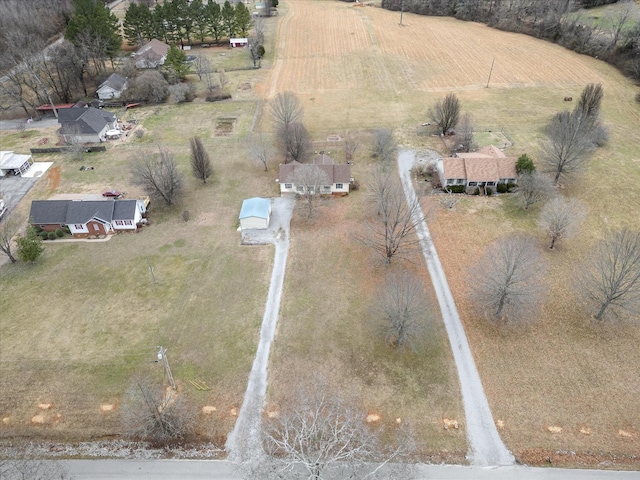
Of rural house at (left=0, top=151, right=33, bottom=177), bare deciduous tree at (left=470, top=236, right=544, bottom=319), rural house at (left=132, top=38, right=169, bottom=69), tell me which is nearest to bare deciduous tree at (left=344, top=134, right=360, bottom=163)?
bare deciduous tree at (left=470, top=236, right=544, bottom=319)

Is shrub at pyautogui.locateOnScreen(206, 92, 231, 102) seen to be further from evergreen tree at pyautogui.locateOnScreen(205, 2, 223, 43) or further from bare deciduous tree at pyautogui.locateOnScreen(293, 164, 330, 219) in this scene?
bare deciduous tree at pyautogui.locateOnScreen(293, 164, 330, 219)

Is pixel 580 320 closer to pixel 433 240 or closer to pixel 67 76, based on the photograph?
pixel 433 240

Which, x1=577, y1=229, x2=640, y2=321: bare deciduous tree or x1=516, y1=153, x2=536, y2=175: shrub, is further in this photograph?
x1=516, y1=153, x2=536, y2=175: shrub

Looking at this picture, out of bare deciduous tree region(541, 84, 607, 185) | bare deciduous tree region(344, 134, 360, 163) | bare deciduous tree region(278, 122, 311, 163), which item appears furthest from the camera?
bare deciduous tree region(344, 134, 360, 163)

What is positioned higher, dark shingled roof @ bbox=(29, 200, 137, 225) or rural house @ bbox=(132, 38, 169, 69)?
rural house @ bbox=(132, 38, 169, 69)

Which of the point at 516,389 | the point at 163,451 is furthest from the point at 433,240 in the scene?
the point at 163,451
